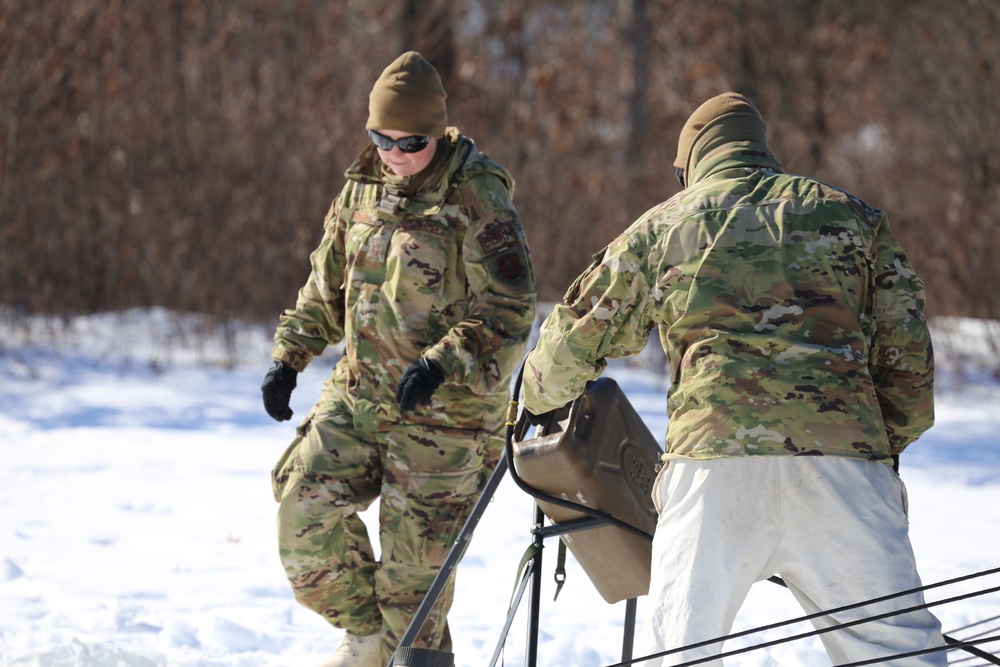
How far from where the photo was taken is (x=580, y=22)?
617 inches

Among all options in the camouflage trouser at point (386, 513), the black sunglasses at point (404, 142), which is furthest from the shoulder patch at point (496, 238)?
the camouflage trouser at point (386, 513)

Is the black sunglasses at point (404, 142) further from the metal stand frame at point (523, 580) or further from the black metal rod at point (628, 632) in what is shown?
the black metal rod at point (628, 632)

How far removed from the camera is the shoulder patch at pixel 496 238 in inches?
144

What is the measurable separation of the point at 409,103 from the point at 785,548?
1.90 metres

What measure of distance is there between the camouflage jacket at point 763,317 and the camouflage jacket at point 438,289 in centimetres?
85

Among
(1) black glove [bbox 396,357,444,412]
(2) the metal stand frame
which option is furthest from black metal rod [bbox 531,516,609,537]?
(1) black glove [bbox 396,357,444,412]

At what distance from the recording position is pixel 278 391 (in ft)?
13.0

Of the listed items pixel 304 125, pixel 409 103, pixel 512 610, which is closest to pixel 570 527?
pixel 512 610

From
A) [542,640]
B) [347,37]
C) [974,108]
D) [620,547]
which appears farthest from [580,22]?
[620,547]

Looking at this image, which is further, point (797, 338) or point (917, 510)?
point (917, 510)

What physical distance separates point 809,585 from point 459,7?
10559 mm

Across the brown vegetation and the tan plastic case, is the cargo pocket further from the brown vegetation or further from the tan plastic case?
the brown vegetation

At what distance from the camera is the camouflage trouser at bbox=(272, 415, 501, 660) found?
3.68 meters

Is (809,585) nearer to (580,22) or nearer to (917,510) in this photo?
(917,510)
